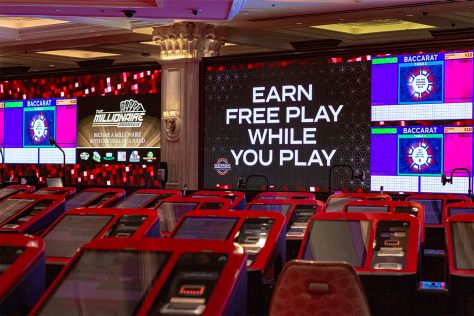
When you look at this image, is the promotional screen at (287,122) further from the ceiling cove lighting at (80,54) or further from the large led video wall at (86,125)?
the ceiling cove lighting at (80,54)

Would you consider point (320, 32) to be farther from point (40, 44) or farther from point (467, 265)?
point (467, 265)

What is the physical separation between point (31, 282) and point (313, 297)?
1.07m

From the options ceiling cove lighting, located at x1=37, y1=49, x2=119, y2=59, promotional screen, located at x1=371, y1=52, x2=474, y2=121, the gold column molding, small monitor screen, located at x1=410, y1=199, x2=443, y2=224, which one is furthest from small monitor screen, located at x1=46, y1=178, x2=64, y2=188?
ceiling cove lighting, located at x1=37, y1=49, x2=119, y2=59

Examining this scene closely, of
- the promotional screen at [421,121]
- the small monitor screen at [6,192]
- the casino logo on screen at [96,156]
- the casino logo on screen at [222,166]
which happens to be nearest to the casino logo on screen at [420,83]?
the promotional screen at [421,121]

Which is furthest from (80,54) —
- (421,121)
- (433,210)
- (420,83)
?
(433,210)

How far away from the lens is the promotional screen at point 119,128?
47.1 feet

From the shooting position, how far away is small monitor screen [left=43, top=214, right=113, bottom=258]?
497 centimetres

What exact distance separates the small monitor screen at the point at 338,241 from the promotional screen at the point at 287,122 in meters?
7.28

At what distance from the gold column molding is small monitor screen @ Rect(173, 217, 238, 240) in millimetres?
9462

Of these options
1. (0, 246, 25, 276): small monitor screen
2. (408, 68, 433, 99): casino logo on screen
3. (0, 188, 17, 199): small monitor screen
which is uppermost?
(408, 68, 433, 99): casino logo on screen

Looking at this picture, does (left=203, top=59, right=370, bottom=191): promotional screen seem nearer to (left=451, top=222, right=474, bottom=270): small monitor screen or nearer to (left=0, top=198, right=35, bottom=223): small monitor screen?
(left=0, top=198, right=35, bottom=223): small monitor screen

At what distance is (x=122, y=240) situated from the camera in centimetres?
300

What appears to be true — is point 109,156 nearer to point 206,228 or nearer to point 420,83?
point 420,83

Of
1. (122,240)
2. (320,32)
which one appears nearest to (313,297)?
(122,240)
